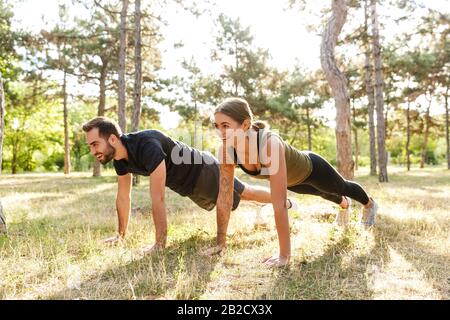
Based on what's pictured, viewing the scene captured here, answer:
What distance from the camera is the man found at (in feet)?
13.5

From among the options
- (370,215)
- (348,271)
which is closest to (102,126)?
(348,271)

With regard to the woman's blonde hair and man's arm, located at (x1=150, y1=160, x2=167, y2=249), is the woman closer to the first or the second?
the woman's blonde hair

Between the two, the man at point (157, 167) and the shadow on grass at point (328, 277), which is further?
the man at point (157, 167)

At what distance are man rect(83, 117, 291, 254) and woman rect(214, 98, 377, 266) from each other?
2.13 ft

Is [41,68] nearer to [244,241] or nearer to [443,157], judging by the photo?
[244,241]

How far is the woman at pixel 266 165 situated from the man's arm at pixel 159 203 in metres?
0.59

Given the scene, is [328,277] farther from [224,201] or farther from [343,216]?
[343,216]

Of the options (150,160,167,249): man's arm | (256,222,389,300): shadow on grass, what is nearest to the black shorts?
(150,160,167,249): man's arm

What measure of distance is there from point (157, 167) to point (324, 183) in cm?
188

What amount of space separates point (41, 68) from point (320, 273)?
22388mm

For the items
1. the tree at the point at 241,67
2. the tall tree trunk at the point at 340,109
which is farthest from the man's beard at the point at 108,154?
the tree at the point at 241,67

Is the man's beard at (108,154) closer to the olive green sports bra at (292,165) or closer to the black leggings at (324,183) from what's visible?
the olive green sports bra at (292,165)

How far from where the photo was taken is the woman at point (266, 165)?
11.9 ft
